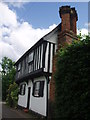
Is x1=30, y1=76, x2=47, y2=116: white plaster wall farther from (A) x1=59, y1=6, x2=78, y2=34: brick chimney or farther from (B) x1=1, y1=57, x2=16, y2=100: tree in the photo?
(B) x1=1, y1=57, x2=16, y2=100: tree

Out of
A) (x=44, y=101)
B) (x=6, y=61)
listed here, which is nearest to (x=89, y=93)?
(x=44, y=101)

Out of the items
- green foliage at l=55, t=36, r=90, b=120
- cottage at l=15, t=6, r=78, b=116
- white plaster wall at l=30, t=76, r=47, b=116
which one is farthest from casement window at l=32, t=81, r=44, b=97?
green foliage at l=55, t=36, r=90, b=120

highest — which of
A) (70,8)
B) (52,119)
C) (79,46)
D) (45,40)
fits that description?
(70,8)

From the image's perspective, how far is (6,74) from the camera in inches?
1244

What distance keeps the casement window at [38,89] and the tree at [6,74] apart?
17965mm

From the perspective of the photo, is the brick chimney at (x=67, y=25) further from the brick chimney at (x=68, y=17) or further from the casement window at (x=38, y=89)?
the casement window at (x=38, y=89)

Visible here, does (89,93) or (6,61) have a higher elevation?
(6,61)

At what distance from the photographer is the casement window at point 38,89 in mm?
10947

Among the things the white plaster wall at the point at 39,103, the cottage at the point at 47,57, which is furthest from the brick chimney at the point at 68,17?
the white plaster wall at the point at 39,103

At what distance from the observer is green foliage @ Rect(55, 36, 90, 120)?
5125 millimetres

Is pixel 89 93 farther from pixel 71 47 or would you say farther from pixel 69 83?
pixel 71 47

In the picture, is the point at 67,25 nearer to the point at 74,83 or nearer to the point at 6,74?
the point at 74,83

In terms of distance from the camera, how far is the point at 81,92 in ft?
17.3

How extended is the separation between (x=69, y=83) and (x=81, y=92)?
634 mm
